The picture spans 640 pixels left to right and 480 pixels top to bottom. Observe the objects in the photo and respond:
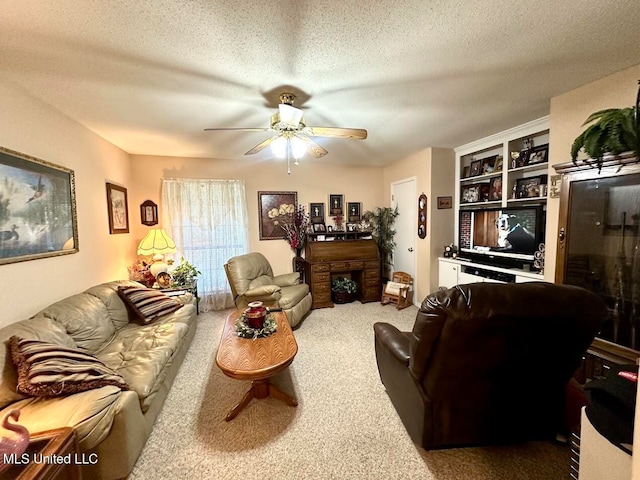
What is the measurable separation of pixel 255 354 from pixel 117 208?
2971mm

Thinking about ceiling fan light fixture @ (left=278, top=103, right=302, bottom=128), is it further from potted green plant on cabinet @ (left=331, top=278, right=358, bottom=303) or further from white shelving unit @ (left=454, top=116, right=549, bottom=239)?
potted green plant on cabinet @ (left=331, top=278, right=358, bottom=303)

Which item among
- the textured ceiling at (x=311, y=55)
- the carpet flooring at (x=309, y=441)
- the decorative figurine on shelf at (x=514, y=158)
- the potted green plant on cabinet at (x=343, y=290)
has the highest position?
the textured ceiling at (x=311, y=55)

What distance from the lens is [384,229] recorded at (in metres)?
4.85

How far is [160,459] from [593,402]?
7.02ft

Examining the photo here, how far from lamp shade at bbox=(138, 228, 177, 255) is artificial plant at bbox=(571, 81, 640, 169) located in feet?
14.1

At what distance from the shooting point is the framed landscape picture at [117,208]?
327 centimetres

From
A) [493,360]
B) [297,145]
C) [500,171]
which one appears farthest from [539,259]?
[297,145]

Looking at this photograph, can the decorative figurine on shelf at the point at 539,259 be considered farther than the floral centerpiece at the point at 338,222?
No

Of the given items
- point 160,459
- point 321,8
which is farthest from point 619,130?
point 160,459

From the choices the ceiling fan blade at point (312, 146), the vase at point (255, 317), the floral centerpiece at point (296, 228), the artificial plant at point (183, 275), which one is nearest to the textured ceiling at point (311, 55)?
the ceiling fan blade at point (312, 146)

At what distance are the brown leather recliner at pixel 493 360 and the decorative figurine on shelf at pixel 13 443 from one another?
1.83 m

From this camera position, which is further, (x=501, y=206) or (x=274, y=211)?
(x=274, y=211)

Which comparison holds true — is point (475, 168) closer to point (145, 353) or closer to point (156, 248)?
point (145, 353)

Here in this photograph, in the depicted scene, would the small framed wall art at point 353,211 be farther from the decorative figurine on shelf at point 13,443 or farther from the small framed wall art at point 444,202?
the decorative figurine on shelf at point 13,443
